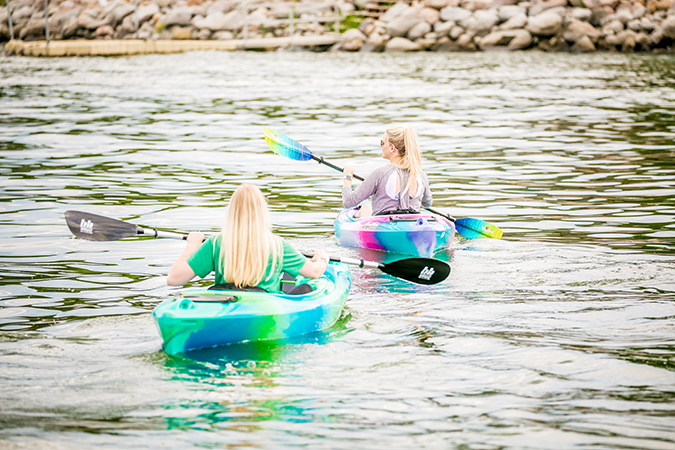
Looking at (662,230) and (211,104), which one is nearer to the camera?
(662,230)

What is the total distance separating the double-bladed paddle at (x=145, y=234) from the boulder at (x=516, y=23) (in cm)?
3541

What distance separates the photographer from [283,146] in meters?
8.75

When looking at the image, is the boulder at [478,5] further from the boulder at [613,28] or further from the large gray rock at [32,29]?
the large gray rock at [32,29]

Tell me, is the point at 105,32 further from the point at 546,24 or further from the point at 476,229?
the point at 476,229

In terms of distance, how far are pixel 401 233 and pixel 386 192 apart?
451mm

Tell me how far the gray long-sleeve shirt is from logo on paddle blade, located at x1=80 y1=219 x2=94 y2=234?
2.63 meters

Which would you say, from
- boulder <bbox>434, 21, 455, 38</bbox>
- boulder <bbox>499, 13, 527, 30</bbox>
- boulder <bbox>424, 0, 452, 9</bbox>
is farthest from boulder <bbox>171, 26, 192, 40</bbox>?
boulder <bbox>499, 13, 527, 30</bbox>

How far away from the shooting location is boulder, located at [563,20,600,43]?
38594 mm

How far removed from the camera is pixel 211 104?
2108cm

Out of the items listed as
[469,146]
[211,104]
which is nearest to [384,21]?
[211,104]

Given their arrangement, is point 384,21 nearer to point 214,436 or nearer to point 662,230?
point 662,230

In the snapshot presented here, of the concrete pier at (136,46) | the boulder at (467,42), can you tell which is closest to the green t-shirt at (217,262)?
the concrete pier at (136,46)

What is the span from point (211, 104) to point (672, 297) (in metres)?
16.0

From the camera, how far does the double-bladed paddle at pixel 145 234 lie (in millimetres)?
6289
